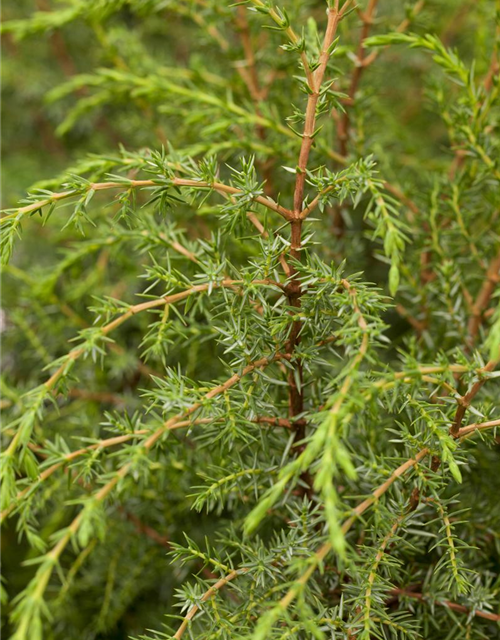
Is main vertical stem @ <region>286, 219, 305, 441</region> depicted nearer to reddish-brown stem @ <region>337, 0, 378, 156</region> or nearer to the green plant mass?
the green plant mass

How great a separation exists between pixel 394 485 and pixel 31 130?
4.60ft

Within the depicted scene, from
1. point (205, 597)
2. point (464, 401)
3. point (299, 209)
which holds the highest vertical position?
point (299, 209)

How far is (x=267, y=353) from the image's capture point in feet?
1.78

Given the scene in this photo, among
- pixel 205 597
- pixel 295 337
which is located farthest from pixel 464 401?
pixel 205 597

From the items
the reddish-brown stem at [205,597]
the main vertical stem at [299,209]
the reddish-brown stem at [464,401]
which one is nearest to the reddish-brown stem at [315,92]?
the main vertical stem at [299,209]

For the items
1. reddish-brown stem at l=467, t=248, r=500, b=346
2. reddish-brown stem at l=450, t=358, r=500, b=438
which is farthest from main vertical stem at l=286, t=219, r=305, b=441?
reddish-brown stem at l=467, t=248, r=500, b=346

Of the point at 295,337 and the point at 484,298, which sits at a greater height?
the point at 295,337

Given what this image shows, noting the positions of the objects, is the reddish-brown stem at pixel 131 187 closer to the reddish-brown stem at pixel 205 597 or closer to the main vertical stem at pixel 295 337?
the main vertical stem at pixel 295 337

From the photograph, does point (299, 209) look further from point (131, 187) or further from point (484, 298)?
point (484, 298)

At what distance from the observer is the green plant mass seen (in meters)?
0.50

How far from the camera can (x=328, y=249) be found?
830 mm

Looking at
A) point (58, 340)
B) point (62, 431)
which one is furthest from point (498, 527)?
point (58, 340)

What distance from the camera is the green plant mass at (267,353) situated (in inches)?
19.5

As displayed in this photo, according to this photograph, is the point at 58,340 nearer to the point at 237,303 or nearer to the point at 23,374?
the point at 23,374
